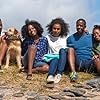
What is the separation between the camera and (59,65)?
8.62 meters

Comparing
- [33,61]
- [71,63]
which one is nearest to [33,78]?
[33,61]

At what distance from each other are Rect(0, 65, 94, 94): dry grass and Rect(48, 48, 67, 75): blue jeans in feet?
0.95

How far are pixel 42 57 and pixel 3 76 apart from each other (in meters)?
1.30

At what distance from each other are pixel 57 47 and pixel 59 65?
98 cm

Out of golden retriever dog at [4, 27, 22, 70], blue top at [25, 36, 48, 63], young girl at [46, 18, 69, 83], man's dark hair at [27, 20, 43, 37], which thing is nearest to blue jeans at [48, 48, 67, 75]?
young girl at [46, 18, 69, 83]

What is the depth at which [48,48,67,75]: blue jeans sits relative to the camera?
8.60 m

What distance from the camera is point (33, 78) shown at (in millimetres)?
8828

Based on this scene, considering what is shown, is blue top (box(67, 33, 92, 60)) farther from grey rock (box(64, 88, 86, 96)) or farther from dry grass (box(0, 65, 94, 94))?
grey rock (box(64, 88, 86, 96))

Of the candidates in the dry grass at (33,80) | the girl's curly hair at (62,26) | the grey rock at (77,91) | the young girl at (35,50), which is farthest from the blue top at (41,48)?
the grey rock at (77,91)

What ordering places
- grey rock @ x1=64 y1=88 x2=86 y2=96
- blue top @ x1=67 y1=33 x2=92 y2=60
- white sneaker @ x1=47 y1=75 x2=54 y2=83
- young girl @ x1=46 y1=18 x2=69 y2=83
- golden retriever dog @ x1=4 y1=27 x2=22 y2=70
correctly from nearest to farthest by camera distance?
grey rock @ x1=64 y1=88 x2=86 y2=96
white sneaker @ x1=47 y1=75 x2=54 y2=83
young girl @ x1=46 y1=18 x2=69 y2=83
blue top @ x1=67 y1=33 x2=92 y2=60
golden retriever dog @ x1=4 y1=27 x2=22 y2=70

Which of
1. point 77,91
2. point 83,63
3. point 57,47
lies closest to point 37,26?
point 57,47

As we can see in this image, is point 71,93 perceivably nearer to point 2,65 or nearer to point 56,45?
point 56,45

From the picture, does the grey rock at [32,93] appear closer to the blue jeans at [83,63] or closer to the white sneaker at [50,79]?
the white sneaker at [50,79]

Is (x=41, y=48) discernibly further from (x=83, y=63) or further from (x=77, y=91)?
(x=77, y=91)
